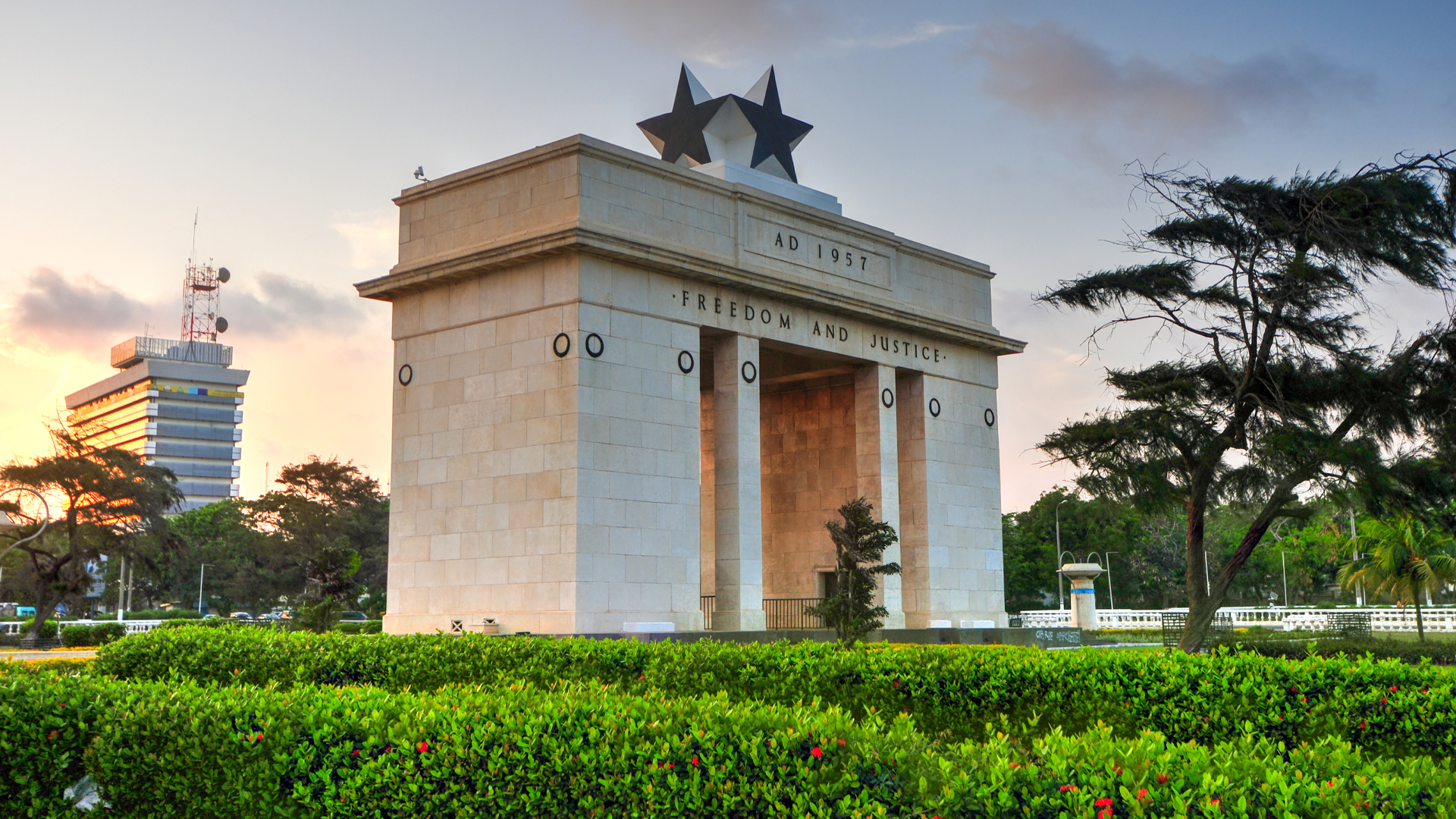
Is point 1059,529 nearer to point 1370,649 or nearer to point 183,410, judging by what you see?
point 1370,649

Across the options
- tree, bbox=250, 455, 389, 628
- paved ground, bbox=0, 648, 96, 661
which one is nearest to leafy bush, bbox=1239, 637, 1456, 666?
paved ground, bbox=0, 648, 96, 661

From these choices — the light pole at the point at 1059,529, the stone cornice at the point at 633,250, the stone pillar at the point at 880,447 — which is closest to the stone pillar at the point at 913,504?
the stone pillar at the point at 880,447

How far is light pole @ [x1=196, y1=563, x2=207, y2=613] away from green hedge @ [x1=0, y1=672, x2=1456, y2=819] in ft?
245

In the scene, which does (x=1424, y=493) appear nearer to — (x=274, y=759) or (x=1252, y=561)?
(x=274, y=759)

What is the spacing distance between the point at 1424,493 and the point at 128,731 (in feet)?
68.5

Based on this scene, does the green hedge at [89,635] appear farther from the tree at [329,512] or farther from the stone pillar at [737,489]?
the tree at [329,512]

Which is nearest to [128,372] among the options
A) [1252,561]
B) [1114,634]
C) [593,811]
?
[1252,561]

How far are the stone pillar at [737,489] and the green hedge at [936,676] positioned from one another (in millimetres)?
12721

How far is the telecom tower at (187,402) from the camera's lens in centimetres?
14288

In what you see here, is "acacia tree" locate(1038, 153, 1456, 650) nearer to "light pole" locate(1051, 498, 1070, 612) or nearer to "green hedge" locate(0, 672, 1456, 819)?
"green hedge" locate(0, 672, 1456, 819)

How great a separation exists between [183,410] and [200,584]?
69.3m

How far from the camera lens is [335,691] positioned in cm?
840

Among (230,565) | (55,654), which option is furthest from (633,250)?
(230,565)

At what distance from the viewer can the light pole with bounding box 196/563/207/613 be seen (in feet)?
260
